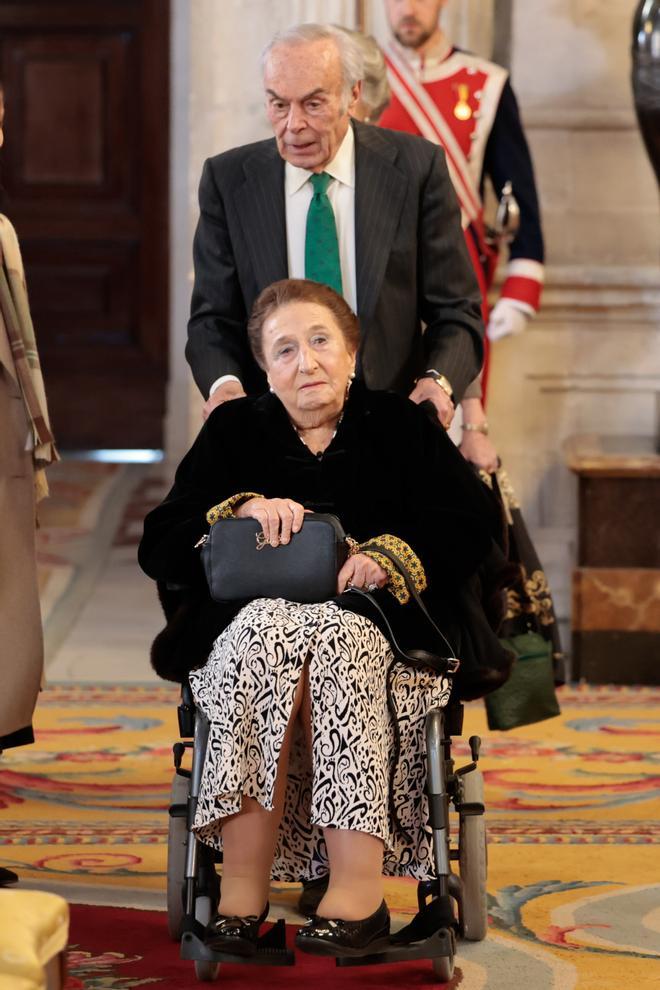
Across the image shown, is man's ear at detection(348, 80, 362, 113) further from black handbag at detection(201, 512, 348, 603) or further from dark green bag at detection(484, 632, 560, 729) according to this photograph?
dark green bag at detection(484, 632, 560, 729)

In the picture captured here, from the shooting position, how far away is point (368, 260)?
3.44 m

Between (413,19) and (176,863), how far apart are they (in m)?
2.95

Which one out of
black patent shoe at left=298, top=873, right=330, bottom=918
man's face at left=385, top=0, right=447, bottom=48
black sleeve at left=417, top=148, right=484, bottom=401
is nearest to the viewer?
black patent shoe at left=298, top=873, right=330, bottom=918

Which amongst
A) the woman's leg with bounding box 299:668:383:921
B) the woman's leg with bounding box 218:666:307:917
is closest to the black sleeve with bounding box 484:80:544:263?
the woman's leg with bounding box 218:666:307:917

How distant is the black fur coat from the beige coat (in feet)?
1.47

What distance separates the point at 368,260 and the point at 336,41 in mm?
409

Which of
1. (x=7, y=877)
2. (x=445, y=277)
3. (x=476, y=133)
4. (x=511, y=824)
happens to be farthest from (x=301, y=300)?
(x=476, y=133)

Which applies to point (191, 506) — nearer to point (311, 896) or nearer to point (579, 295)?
point (311, 896)

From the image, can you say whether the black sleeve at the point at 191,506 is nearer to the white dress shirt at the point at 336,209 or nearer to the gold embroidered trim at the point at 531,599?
the white dress shirt at the point at 336,209

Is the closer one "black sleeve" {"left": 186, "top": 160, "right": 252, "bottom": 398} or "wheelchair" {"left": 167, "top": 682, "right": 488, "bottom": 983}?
"wheelchair" {"left": 167, "top": 682, "right": 488, "bottom": 983}

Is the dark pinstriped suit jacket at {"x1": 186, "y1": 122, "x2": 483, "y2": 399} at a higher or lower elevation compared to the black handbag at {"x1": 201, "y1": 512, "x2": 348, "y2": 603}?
higher

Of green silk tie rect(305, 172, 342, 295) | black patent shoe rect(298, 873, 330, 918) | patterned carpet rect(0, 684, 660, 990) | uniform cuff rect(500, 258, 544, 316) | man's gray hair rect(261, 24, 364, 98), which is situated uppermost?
man's gray hair rect(261, 24, 364, 98)

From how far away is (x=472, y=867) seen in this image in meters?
3.02

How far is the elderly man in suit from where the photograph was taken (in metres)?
3.43
